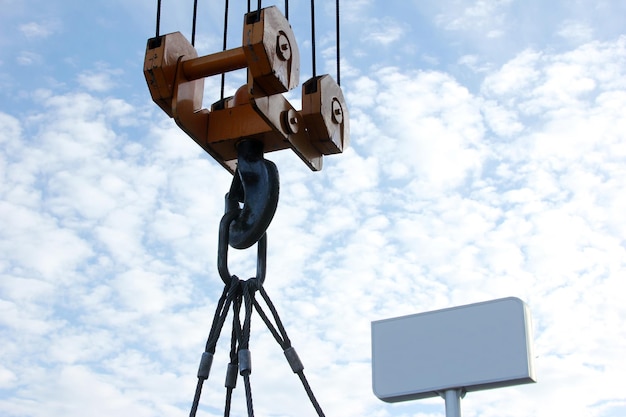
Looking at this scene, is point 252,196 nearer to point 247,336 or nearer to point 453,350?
point 247,336

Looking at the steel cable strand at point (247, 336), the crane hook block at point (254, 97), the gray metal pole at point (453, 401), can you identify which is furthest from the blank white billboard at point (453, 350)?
the crane hook block at point (254, 97)

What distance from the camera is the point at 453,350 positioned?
2.86 meters

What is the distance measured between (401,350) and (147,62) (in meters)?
1.16

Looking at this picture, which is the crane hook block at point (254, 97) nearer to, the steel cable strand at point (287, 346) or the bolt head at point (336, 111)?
the bolt head at point (336, 111)

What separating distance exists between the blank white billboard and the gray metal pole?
0.7 inches

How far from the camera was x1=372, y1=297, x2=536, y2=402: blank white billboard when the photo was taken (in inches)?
109

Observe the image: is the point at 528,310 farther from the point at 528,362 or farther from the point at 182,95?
the point at 182,95

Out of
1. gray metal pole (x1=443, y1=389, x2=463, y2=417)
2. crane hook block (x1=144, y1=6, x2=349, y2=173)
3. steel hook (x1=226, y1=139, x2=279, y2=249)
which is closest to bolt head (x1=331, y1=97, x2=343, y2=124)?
crane hook block (x1=144, y1=6, x2=349, y2=173)

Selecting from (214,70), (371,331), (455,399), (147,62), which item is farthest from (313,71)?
(455,399)

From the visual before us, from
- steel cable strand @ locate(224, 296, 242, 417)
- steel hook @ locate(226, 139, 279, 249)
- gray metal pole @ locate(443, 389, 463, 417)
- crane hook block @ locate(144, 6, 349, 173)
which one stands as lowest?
gray metal pole @ locate(443, 389, 463, 417)

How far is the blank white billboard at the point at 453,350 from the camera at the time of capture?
2.76m

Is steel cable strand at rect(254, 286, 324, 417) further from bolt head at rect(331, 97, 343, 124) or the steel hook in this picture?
bolt head at rect(331, 97, 343, 124)

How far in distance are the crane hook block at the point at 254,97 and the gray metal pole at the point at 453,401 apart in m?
0.82

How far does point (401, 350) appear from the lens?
2.93 meters
